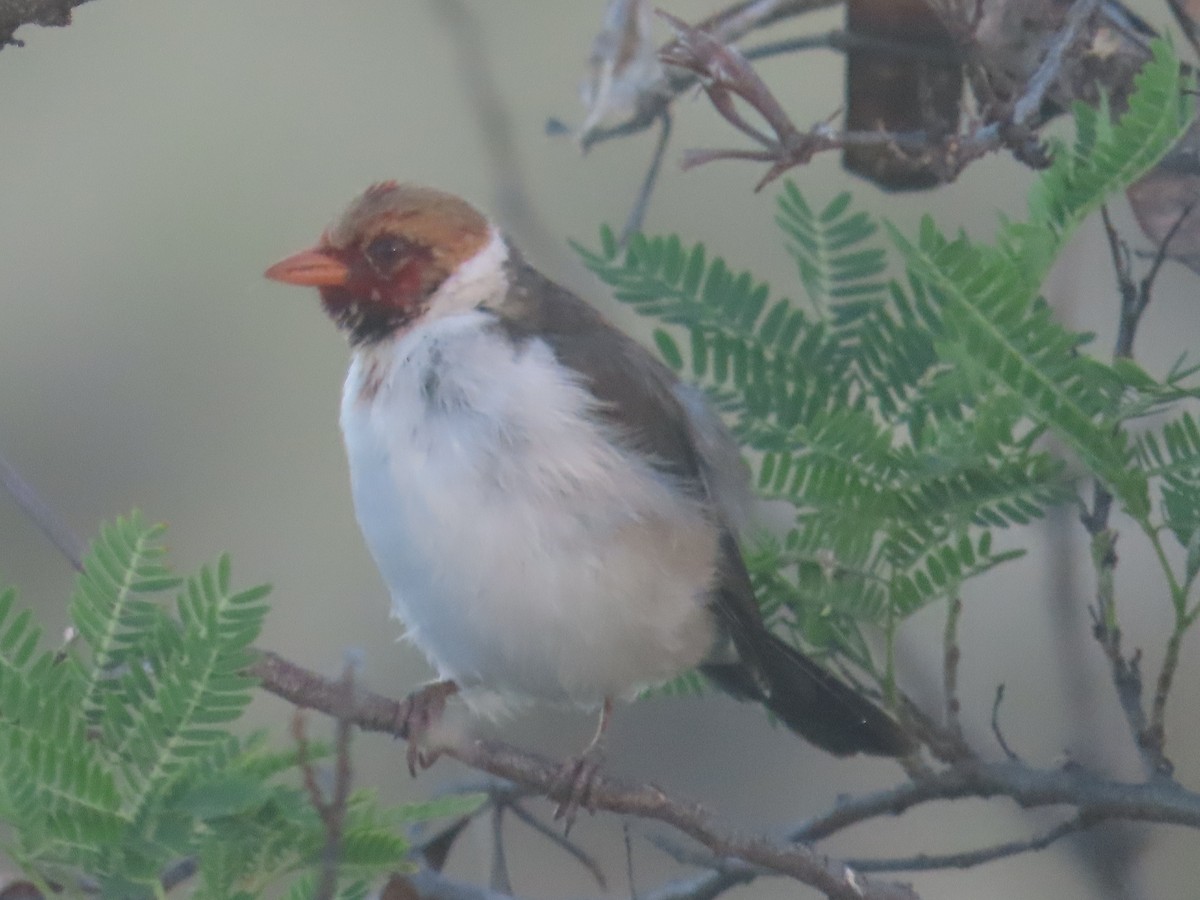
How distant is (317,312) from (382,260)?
2.20 meters

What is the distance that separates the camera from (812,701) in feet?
8.73

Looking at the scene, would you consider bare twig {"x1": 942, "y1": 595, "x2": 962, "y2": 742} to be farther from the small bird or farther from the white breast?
the white breast

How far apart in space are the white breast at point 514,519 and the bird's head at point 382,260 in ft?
0.28

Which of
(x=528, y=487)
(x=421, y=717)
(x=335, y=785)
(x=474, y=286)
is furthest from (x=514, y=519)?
(x=335, y=785)

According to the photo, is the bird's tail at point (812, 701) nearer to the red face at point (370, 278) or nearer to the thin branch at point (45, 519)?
the red face at point (370, 278)

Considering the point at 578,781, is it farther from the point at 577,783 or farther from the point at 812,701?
the point at 812,701

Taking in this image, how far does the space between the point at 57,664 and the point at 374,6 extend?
12.5ft

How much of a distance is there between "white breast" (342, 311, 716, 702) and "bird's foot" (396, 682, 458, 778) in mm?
97

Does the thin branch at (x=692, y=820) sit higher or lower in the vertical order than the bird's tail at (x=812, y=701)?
higher

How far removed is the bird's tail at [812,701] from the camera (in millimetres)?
2572

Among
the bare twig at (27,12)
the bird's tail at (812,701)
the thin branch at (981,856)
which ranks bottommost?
the thin branch at (981,856)

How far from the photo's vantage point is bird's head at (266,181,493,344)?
264 cm

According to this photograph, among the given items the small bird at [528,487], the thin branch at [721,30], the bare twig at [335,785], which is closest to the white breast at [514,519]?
the small bird at [528,487]

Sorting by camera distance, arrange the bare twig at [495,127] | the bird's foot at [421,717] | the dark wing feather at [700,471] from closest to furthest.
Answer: the bird's foot at [421,717], the dark wing feather at [700,471], the bare twig at [495,127]
